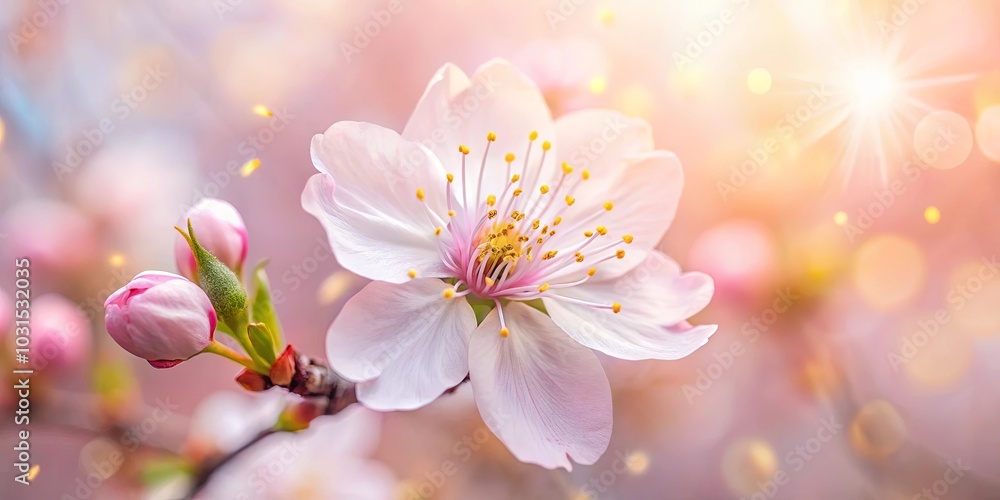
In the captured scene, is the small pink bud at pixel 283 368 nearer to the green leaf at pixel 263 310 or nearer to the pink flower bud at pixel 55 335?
the green leaf at pixel 263 310

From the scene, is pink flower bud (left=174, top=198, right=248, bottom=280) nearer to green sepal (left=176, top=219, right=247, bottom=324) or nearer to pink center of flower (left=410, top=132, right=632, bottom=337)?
green sepal (left=176, top=219, right=247, bottom=324)

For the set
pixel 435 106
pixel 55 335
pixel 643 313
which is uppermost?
pixel 435 106

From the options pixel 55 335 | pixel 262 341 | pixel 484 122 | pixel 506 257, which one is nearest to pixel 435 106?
pixel 484 122

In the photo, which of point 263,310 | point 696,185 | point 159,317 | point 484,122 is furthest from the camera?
point 696,185

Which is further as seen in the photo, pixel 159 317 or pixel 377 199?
pixel 377 199

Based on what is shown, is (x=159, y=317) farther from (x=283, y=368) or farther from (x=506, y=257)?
(x=506, y=257)

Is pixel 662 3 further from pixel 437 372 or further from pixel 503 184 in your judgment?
pixel 437 372

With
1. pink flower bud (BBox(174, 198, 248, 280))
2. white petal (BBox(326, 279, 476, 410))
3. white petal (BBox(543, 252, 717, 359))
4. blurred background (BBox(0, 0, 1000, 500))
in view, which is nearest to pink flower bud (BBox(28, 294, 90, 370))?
blurred background (BBox(0, 0, 1000, 500))
